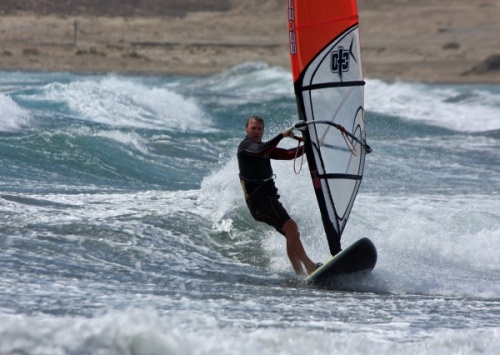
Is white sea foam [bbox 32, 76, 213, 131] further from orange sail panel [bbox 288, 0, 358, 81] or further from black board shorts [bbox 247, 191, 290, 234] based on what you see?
black board shorts [bbox 247, 191, 290, 234]

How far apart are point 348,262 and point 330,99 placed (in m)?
1.24

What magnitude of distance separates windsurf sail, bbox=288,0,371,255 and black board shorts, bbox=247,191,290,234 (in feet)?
1.12

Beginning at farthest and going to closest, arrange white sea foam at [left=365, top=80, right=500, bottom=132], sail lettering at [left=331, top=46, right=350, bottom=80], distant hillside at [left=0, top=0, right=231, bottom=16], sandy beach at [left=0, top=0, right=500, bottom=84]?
distant hillside at [left=0, top=0, right=231, bottom=16] → sandy beach at [left=0, top=0, right=500, bottom=84] → white sea foam at [left=365, top=80, right=500, bottom=132] → sail lettering at [left=331, top=46, right=350, bottom=80]

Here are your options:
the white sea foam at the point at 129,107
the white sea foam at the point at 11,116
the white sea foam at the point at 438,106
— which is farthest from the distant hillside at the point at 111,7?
the white sea foam at the point at 11,116

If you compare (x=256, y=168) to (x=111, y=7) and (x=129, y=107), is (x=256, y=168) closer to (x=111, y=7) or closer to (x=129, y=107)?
(x=129, y=107)

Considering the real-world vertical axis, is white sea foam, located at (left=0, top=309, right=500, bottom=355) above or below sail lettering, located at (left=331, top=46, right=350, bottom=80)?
below

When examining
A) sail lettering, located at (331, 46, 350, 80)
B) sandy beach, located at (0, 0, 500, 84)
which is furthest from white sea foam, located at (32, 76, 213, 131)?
sandy beach, located at (0, 0, 500, 84)

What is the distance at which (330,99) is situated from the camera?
738 centimetres

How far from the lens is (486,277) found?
7.76 metres

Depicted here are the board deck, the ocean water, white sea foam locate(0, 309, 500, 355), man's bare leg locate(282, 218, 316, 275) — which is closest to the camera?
white sea foam locate(0, 309, 500, 355)

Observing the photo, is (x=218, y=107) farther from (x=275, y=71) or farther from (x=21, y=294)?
(x=21, y=294)

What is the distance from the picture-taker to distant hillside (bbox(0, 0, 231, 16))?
1965 inches

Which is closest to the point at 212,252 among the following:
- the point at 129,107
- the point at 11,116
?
the point at 11,116

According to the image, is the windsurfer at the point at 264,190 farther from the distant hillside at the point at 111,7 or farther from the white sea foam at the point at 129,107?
the distant hillside at the point at 111,7
